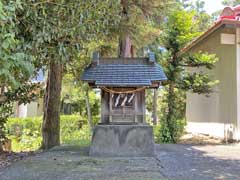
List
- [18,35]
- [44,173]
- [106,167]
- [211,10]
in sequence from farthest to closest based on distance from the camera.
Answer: [211,10] → [106,167] → [44,173] → [18,35]

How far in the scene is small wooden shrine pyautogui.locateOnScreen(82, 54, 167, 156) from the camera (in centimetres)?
777

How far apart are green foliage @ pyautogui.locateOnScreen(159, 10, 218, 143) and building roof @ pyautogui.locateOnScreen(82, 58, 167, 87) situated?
9.88 feet

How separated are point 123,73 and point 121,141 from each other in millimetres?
1799

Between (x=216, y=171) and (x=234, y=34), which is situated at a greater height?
(x=234, y=34)

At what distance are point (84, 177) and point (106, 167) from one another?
1.02 metres

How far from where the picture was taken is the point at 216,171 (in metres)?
5.98

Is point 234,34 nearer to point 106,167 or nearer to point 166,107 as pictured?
point 166,107

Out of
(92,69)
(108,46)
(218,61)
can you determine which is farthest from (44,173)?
(218,61)

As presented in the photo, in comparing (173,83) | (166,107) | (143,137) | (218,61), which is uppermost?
(218,61)

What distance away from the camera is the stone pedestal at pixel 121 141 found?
7809 millimetres

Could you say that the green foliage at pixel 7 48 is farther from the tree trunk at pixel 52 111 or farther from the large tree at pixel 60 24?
the tree trunk at pixel 52 111

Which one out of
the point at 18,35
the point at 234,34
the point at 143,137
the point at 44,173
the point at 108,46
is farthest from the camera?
the point at 108,46

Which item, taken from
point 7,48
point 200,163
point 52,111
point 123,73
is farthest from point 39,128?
point 7,48

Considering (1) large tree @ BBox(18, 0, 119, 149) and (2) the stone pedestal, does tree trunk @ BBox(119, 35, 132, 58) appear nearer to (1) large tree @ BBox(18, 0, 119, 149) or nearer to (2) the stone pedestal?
(1) large tree @ BBox(18, 0, 119, 149)
